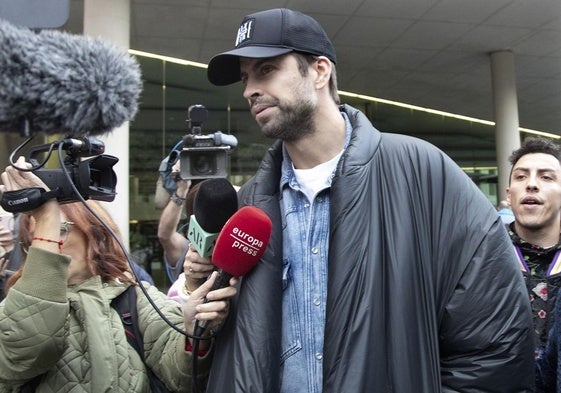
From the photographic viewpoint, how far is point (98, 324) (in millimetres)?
2004

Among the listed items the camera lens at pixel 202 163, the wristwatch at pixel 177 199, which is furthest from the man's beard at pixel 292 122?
the wristwatch at pixel 177 199

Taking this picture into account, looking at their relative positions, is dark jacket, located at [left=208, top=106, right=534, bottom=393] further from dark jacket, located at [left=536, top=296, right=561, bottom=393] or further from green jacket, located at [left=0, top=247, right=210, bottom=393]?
dark jacket, located at [left=536, top=296, right=561, bottom=393]

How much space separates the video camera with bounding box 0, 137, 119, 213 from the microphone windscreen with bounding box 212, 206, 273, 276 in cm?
45

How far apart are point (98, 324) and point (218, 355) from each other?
1.73 feet

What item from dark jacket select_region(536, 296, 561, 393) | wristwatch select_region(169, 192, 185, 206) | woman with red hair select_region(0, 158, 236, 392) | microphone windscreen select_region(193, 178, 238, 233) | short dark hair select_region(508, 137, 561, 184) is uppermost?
short dark hair select_region(508, 137, 561, 184)

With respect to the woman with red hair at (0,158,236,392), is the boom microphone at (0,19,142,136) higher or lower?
higher

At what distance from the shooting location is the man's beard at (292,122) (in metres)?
1.85

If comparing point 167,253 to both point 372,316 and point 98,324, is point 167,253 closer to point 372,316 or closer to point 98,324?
point 98,324

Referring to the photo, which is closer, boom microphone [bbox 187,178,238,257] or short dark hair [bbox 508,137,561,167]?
boom microphone [bbox 187,178,238,257]

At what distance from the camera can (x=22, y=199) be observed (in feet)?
5.58

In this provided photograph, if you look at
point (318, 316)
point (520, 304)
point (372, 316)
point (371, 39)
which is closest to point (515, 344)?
point (520, 304)

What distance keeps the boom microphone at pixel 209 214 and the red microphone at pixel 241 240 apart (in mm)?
101

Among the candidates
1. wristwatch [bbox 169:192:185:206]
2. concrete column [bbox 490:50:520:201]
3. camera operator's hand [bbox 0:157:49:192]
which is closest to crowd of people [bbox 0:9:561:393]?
camera operator's hand [bbox 0:157:49:192]

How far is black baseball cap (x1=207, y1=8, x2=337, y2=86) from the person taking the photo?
1844 millimetres
